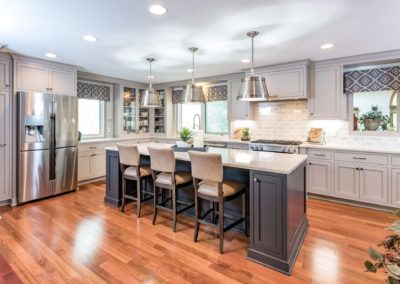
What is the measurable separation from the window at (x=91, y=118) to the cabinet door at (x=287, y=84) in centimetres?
396

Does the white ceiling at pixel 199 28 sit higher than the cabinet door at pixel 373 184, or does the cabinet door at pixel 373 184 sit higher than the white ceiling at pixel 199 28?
the white ceiling at pixel 199 28

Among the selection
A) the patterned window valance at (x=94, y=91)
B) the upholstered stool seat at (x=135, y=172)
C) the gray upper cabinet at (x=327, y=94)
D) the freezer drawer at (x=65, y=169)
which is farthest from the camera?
the patterned window valance at (x=94, y=91)

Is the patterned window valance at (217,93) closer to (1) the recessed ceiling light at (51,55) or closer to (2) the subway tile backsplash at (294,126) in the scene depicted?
(2) the subway tile backsplash at (294,126)

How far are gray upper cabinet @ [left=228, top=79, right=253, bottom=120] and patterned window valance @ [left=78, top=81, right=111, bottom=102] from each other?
2970mm

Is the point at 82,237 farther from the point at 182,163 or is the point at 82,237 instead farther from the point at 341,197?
the point at 341,197

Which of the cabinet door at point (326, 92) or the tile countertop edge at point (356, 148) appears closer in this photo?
the tile countertop edge at point (356, 148)

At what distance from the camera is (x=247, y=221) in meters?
2.78

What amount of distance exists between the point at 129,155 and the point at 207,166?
1.38 metres

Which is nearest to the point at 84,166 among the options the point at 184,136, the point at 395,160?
the point at 184,136

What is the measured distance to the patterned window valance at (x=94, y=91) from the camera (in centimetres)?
532

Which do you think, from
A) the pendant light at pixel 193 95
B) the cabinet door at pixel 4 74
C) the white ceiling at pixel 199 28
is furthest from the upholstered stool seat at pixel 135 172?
the cabinet door at pixel 4 74

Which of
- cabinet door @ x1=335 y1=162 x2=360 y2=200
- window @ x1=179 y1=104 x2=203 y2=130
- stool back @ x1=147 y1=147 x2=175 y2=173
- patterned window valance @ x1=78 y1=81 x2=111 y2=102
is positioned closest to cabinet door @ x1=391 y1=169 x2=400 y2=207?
cabinet door @ x1=335 y1=162 x2=360 y2=200

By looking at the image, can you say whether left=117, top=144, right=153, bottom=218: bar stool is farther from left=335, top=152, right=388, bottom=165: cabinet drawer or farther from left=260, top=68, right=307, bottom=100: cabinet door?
left=335, top=152, right=388, bottom=165: cabinet drawer

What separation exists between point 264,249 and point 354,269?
0.79 m
